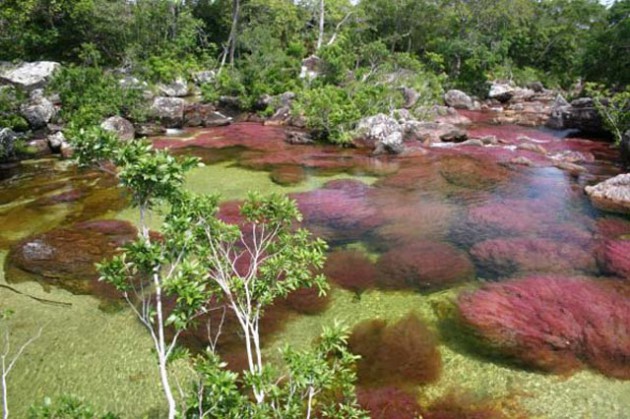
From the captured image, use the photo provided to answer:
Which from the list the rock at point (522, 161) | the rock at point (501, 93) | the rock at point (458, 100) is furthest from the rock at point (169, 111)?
the rock at point (501, 93)

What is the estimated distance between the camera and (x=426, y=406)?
A: 8.64 metres

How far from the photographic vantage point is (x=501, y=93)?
57188 millimetres

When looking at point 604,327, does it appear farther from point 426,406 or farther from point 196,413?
point 196,413

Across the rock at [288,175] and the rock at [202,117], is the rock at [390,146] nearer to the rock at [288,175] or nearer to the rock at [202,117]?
the rock at [288,175]

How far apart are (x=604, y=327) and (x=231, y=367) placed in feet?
28.4

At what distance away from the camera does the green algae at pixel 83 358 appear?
8.97 m

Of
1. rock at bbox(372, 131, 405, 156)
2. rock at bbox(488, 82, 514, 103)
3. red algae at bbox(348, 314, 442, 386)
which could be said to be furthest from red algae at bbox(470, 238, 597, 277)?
rock at bbox(488, 82, 514, 103)

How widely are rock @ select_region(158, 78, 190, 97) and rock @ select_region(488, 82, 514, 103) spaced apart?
3676 centimetres

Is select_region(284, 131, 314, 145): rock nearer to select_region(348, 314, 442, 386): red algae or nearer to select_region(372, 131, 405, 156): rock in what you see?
select_region(372, 131, 405, 156): rock

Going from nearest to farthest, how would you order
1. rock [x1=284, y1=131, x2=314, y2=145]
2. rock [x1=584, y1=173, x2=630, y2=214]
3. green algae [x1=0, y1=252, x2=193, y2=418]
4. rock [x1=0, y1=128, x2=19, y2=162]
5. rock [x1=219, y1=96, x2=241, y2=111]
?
green algae [x1=0, y1=252, x2=193, y2=418]
rock [x1=584, y1=173, x2=630, y2=214]
rock [x1=0, y1=128, x2=19, y2=162]
rock [x1=284, y1=131, x2=314, y2=145]
rock [x1=219, y1=96, x2=241, y2=111]

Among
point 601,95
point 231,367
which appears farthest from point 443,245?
point 601,95

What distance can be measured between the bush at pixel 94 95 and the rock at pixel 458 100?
34398 millimetres

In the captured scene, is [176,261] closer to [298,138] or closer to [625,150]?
[298,138]

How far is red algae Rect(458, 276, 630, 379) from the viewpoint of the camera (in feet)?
32.7
